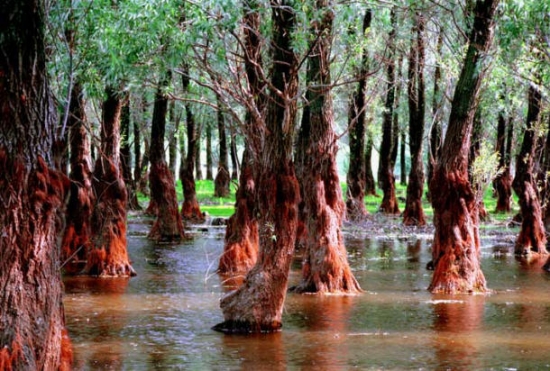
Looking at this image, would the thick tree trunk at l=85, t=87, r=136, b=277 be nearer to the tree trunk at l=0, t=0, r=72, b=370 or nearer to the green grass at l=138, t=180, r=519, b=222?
the tree trunk at l=0, t=0, r=72, b=370

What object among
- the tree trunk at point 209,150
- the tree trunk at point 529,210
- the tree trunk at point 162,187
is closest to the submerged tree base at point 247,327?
the tree trunk at point 529,210

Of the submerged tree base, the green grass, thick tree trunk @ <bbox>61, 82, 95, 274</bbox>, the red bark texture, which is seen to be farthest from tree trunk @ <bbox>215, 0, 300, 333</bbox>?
the green grass

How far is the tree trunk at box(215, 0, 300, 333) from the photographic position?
14.0m

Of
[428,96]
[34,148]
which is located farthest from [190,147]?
[34,148]

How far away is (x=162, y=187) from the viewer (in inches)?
1135

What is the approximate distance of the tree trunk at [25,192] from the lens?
8586 mm

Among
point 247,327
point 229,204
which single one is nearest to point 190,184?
point 229,204

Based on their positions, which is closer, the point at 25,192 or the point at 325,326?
the point at 25,192

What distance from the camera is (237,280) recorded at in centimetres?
2092

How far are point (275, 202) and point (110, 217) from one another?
795 centimetres

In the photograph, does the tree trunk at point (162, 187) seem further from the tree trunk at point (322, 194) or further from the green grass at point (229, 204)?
the tree trunk at point (322, 194)

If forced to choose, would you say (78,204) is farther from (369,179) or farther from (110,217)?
(369,179)

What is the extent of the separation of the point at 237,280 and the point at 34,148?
41.1 feet

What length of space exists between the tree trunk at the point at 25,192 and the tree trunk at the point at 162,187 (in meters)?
19.8
